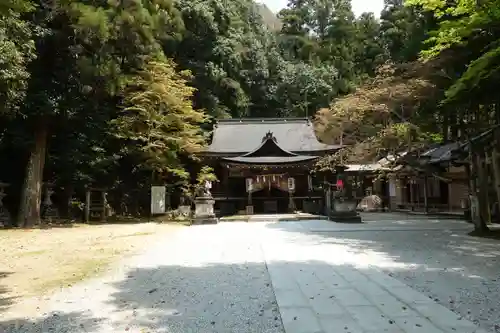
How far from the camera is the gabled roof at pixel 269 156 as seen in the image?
67.3 ft

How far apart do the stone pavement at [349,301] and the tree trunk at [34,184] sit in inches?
482

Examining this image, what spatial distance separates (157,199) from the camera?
1912 cm

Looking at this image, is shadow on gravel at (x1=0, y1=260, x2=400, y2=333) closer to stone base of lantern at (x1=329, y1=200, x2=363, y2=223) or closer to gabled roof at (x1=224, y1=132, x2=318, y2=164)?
stone base of lantern at (x1=329, y1=200, x2=363, y2=223)

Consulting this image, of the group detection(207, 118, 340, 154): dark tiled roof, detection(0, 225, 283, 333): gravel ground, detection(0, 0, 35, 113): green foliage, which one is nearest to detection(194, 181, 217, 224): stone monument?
detection(207, 118, 340, 154): dark tiled roof

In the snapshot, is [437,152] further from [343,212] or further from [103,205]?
[103,205]

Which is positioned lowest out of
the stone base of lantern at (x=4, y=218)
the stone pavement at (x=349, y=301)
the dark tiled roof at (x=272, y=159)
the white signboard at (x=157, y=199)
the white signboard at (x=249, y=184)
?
the stone pavement at (x=349, y=301)

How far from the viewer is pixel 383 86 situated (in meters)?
16.8

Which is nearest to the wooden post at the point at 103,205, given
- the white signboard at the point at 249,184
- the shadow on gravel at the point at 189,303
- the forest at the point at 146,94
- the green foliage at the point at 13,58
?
the forest at the point at 146,94

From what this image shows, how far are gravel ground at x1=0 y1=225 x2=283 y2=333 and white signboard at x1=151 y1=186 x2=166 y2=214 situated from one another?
39.5 feet

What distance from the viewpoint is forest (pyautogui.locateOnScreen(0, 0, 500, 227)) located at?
36.2 feet

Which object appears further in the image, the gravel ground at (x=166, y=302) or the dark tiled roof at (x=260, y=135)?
the dark tiled roof at (x=260, y=135)

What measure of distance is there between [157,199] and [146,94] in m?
5.02

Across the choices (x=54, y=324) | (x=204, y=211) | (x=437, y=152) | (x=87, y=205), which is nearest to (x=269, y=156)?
(x=204, y=211)

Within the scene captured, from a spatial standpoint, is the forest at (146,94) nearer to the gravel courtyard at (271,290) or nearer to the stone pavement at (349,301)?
the gravel courtyard at (271,290)
